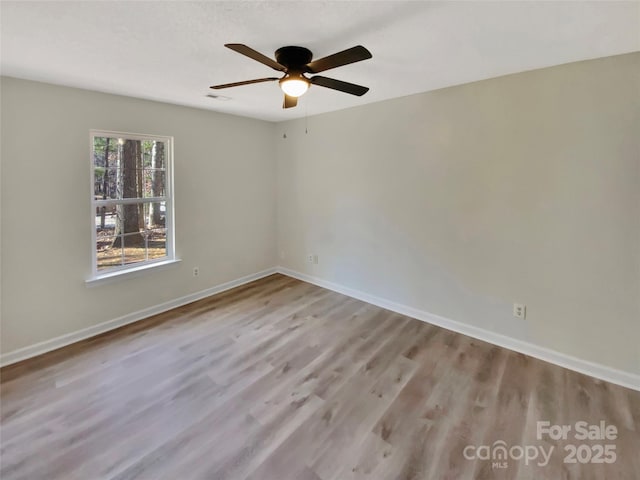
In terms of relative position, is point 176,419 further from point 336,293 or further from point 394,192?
point 394,192

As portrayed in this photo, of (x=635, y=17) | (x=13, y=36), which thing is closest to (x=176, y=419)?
(x=13, y=36)

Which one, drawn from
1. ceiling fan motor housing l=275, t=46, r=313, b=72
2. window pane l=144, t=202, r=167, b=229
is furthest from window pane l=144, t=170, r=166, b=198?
ceiling fan motor housing l=275, t=46, r=313, b=72

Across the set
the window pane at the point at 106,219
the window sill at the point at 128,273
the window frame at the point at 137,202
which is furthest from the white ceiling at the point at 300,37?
the window sill at the point at 128,273

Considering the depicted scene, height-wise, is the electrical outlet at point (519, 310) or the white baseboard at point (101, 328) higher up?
the electrical outlet at point (519, 310)

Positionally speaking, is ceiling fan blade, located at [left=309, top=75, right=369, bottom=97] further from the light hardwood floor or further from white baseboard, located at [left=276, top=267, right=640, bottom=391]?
white baseboard, located at [left=276, top=267, right=640, bottom=391]

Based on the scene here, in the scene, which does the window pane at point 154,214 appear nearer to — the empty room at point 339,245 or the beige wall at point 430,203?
the empty room at point 339,245

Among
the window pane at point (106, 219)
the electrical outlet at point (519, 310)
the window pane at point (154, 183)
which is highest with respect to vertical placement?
the window pane at point (154, 183)

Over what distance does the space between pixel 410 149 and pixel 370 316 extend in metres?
1.86

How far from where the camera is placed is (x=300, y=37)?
1765 millimetres

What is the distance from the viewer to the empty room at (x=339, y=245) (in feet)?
5.43

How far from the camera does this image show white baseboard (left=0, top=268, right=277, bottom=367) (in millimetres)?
2539

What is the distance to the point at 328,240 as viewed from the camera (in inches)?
161

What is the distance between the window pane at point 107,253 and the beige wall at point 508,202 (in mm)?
2523

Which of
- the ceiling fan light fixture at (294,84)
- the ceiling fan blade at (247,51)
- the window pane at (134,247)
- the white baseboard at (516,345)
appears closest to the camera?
the ceiling fan blade at (247,51)
